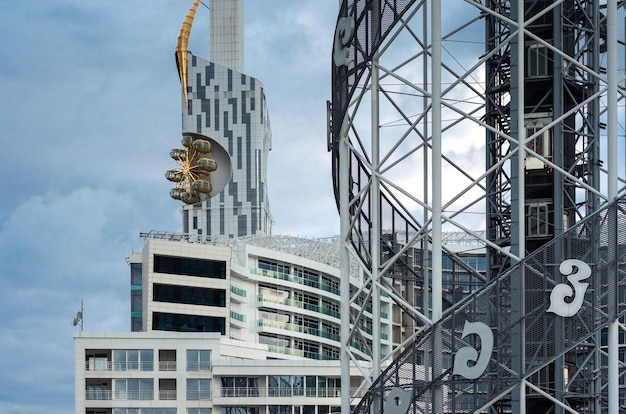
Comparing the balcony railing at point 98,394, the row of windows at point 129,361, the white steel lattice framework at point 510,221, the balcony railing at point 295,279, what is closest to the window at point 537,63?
the white steel lattice framework at point 510,221

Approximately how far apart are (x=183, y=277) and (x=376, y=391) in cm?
6474

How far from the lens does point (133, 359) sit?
8394 cm

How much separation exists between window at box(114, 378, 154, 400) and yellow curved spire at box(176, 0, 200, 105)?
58795 mm

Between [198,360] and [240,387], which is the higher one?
[198,360]

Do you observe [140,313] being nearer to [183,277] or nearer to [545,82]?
[183,277]

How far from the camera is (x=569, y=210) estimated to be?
31.0 m

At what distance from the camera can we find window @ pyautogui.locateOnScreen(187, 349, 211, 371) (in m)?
84.6

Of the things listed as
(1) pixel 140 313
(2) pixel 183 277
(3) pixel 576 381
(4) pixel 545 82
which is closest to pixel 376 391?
(3) pixel 576 381

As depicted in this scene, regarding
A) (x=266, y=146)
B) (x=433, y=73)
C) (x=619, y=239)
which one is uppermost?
(x=266, y=146)

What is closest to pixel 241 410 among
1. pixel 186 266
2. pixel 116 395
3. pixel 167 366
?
pixel 167 366

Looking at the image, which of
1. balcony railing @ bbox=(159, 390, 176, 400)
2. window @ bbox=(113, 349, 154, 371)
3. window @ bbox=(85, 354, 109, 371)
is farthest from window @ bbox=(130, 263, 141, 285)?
balcony railing @ bbox=(159, 390, 176, 400)

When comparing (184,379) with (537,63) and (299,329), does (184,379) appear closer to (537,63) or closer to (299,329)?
(299,329)

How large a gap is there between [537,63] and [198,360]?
5750cm

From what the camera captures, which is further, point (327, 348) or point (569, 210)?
point (327, 348)
